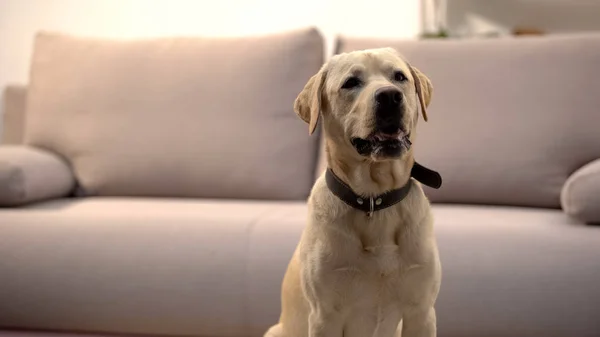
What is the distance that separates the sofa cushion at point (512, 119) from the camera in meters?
1.97

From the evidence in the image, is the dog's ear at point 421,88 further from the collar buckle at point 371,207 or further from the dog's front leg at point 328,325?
the dog's front leg at point 328,325

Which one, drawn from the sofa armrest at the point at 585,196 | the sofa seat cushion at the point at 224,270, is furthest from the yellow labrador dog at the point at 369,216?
the sofa armrest at the point at 585,196

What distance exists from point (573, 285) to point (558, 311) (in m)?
0.07

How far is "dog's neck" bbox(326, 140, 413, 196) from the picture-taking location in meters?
1.14

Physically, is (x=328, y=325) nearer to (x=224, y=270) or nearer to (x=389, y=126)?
(x=389, y=126)

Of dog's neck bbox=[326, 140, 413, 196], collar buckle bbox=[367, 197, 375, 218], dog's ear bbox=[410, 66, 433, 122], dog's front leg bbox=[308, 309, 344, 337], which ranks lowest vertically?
dog's front leg bbox=[308, 309, 344, 337]

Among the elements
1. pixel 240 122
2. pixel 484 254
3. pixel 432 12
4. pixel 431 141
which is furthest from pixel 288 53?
pixel 484 254

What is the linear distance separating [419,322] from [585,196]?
730 millimetres

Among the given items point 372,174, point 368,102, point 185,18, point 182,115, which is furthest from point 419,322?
point 185,18

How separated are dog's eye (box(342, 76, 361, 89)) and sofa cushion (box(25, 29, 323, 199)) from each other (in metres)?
1.06

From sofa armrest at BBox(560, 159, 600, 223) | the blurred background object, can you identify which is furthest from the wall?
sofa armrest at BBox(560, 159, 600, 223)

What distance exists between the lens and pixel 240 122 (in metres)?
2.27

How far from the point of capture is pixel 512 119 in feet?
6.67

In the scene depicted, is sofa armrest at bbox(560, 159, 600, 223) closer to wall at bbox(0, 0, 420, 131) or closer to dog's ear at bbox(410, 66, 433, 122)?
dog's ear at bbox(410, 66, 433, 122)
